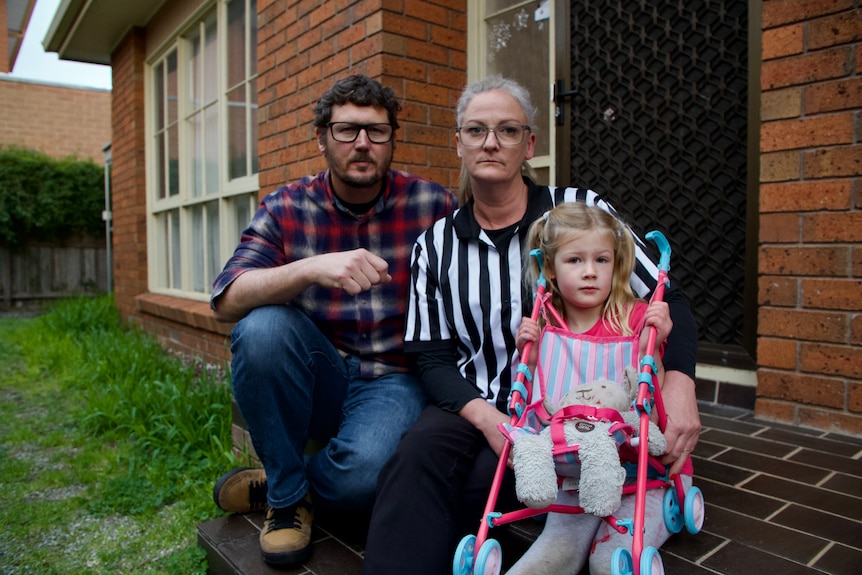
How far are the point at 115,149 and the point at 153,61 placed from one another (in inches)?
61.9

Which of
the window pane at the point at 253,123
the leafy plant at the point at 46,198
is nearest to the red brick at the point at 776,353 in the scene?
the window pane at the point at 253,123

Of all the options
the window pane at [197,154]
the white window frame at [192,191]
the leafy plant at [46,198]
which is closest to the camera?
the white window frame at [192,191]

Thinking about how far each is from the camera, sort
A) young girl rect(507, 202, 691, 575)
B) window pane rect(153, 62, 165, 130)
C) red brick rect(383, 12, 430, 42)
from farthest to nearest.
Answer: window pane rect(153, 62, 165, 130) → red brick rect(383, 12, 430, 42) → young girl rect(507, 202, 691, 575)

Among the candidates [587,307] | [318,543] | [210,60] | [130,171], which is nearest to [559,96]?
[587,307]

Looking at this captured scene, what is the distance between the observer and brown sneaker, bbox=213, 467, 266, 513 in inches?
90.8

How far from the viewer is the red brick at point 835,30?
7.77 feet

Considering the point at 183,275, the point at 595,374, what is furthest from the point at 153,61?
the point at 595,374

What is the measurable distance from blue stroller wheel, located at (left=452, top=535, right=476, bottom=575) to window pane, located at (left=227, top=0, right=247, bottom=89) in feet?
16.4

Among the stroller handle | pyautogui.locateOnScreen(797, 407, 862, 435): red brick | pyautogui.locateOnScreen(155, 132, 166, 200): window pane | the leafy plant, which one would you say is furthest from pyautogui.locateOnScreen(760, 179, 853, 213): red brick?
the leafy plant

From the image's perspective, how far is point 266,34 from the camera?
4.44 meters

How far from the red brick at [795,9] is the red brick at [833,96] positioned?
0.88 ft

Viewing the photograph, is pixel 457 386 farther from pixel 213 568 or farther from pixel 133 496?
pixel 133 496

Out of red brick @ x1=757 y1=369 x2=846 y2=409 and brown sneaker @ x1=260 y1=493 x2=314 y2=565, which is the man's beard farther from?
red brick @ x1=757 y1=369 x2=846 y2=409

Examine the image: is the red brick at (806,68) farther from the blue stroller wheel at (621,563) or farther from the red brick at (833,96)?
the blue stroller wheel at (621,563)
